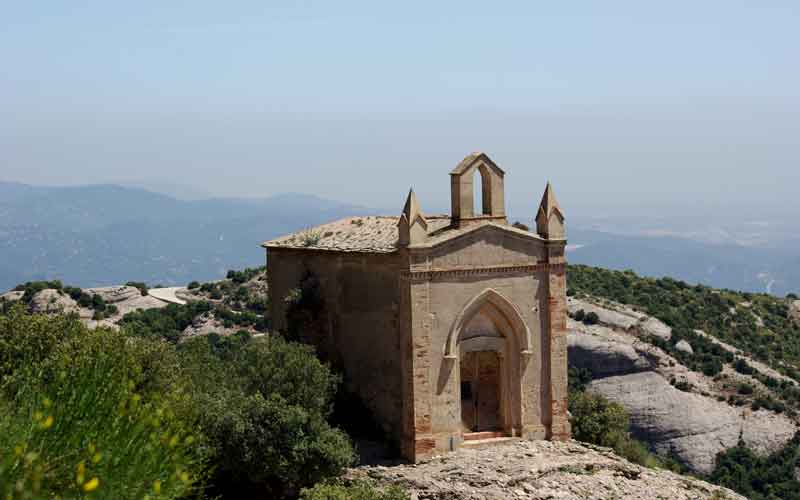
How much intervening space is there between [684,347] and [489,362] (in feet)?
98.3

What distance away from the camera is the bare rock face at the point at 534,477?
2541 centimetres

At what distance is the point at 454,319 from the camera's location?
92.2 feet

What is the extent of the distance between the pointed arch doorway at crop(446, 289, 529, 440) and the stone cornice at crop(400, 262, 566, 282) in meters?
0.57

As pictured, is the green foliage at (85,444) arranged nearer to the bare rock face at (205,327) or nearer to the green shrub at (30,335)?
the green shrub at (30,335)

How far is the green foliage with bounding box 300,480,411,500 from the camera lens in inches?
913

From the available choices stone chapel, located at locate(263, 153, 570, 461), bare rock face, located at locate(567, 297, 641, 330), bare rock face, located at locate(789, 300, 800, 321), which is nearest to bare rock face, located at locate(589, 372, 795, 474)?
bare rock face, located at locate(567, 297, 641, 330)

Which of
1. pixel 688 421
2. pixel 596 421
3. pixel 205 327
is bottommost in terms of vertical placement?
pixel 688 421

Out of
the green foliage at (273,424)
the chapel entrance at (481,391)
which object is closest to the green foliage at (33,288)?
the green foliage at (273,424)

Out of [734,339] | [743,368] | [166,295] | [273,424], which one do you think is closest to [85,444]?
[273,424]

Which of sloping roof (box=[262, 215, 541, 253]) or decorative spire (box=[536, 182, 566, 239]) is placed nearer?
sloping roof (box=[262, 215, 541, 253])

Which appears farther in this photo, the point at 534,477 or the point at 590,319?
the point at 590,319

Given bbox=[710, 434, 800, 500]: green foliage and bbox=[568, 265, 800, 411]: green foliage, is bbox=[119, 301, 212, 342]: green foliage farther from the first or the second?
bbox=[710, 434, 800, 500]: green foliage

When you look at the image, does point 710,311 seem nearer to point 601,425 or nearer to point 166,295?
point 166,295

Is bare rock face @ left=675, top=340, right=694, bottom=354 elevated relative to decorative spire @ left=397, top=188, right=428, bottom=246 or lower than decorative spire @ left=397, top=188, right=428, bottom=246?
lower
